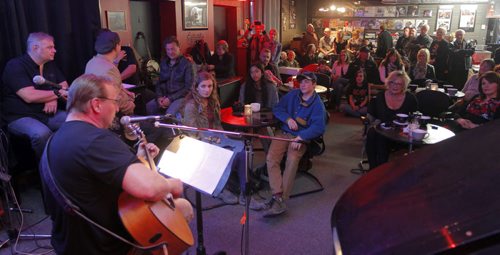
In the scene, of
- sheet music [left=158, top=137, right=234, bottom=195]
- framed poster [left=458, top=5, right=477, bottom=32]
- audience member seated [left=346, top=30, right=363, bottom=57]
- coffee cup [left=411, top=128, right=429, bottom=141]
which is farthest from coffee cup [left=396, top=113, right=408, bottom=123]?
framed poster [left=458, top=5, right=477, bottom=32]

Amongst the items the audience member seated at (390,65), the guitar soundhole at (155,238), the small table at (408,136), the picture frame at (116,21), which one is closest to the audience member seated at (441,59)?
the audience member seated at (390,65)

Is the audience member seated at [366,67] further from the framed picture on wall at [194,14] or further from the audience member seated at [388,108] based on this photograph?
the framed picture on wall at [194,14]

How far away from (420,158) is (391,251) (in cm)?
90

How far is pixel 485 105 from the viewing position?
4.82 m

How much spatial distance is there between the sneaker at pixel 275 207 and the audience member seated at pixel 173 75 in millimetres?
2031

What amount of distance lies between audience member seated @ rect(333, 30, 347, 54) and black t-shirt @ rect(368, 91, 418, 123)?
7372 millimetres

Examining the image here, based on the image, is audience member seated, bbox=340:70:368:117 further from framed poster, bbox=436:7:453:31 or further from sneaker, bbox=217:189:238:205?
framed poster, bbox=436:7:453:31

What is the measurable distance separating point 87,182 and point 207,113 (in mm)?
2304

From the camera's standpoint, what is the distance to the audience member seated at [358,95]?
6.93m

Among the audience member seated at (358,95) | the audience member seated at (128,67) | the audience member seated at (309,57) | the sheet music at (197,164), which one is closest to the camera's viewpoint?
the sheet music at (197,164)

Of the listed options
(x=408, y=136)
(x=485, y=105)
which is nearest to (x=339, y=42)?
(x=485, y=105)

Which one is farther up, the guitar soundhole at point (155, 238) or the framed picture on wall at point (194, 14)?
the framed picture on wall at point (194, 14)

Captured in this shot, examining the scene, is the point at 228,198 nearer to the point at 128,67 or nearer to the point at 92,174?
the point at 92,174

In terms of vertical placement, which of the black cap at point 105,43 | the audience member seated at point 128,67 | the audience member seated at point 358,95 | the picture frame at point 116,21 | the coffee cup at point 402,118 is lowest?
the audience member seated at point 358,95
